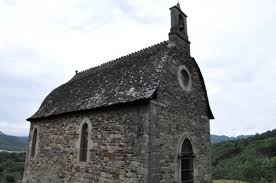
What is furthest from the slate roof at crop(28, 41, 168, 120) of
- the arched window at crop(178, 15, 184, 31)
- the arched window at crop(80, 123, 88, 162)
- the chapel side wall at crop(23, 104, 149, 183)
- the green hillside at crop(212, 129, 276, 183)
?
the green hillside at crop(212, 129, 276, 183)

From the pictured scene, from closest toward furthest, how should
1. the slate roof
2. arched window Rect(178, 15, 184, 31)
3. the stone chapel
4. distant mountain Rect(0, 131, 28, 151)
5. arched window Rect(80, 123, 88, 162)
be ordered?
the stone chapel → the slate roof → arched window Rect(80, 123, 88, 162) → arched window Rect(178, 15, 184, 31) → distant mountain Rect(0, 131, 28, 151)

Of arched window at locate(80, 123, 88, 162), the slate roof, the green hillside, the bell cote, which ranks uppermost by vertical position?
the bell cote

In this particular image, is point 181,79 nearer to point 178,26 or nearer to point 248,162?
point 178,26

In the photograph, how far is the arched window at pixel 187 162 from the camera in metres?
10.5

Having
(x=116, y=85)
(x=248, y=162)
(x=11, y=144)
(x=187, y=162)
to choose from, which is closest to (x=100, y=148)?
(x=116, y=85)

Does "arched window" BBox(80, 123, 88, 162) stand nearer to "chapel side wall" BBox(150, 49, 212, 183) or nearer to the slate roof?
the slate roof

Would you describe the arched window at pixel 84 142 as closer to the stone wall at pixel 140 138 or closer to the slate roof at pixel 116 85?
the stone wall at pixel 140 138

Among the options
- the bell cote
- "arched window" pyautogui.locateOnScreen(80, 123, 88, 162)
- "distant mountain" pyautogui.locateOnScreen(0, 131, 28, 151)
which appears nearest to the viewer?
"arched window" pyautogui.locateOnScreen(80, 123, 88, 162)

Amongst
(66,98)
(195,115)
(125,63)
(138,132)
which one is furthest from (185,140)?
(66,98)

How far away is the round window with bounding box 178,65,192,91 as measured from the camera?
1112 centimetres

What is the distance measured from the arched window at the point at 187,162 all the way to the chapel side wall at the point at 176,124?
241mm

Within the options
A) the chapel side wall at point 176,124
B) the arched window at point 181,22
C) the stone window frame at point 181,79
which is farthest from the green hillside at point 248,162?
the arched window at point 181,22

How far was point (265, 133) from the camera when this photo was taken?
67.2m

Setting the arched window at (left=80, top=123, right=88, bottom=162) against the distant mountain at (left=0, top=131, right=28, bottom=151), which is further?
the distant mountain at (left=0, top=131, right=28, bottom=151)
